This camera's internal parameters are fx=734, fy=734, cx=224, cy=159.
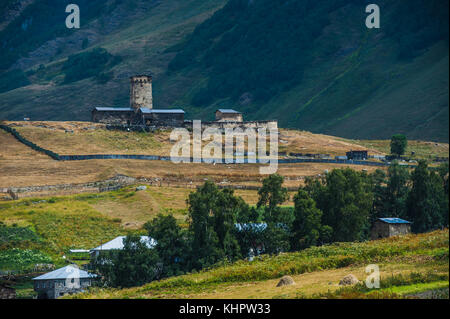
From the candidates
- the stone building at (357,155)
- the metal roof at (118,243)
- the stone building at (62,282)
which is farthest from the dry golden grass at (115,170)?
the stone building at (62,282)

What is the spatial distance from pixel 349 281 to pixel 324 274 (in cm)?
608

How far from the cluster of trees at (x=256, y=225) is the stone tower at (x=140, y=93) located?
5823 cm

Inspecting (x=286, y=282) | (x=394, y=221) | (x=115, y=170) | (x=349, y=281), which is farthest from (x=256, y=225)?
(x=115, y=170)

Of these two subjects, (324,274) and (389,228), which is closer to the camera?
(324,274)

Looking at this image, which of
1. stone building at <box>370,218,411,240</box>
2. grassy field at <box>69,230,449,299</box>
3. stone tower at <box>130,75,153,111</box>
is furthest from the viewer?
stone tower at <box>130,75,153,111</box>

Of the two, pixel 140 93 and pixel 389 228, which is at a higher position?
pixel 140 93

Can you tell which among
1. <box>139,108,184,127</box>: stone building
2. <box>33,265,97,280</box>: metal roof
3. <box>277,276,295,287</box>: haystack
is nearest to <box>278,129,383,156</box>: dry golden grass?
<box>139,108,184,127</box>: stone building

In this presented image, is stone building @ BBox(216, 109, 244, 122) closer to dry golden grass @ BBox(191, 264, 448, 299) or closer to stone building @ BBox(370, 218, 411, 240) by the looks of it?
stone building @ BBox(370, 218, 411, 240)

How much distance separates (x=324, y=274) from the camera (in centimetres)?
4469

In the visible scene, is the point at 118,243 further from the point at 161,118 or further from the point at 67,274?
the point at 161,118

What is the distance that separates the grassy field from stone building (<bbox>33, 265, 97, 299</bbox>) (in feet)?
17.5

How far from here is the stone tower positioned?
421 feet

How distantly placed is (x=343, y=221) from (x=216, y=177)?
3308 cm

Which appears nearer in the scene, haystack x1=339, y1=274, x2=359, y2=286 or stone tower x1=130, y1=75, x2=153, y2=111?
haystack x1=339, y1=274, x2=359, y2=286
